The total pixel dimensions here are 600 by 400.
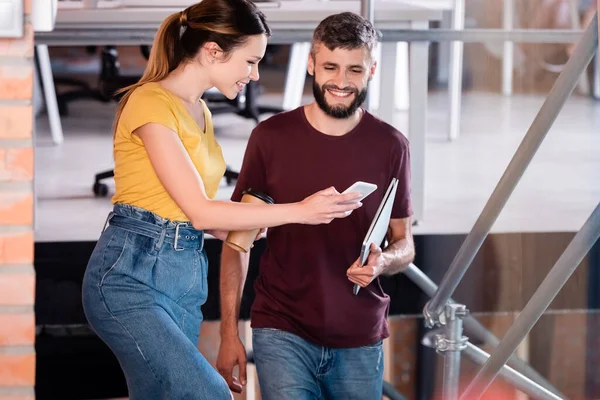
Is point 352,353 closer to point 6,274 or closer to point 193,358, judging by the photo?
point 193,358

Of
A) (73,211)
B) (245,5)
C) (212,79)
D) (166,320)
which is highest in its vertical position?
(245,5)

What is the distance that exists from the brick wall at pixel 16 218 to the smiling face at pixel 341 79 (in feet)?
2.58

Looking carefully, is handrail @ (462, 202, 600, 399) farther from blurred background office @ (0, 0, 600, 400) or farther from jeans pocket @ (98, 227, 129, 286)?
jeans pocket @ (98, 227, 129, 286)

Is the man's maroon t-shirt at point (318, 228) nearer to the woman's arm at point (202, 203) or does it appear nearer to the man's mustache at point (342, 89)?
the man's mustache at point (342, 89)

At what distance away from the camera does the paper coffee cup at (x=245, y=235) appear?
1921 mm

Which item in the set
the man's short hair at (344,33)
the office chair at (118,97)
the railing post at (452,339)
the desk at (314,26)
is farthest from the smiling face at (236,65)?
the office chair at (118,97)

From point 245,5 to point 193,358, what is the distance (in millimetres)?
718

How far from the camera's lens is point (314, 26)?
13.9 ft

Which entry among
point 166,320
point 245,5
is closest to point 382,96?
point 245,5

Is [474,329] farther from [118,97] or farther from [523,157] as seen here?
[118,97]

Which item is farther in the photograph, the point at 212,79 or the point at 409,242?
the point at 409,242

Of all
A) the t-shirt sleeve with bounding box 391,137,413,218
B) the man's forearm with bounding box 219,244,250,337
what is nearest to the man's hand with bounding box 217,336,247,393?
the man's forearm with bounding box 219,244,250,337

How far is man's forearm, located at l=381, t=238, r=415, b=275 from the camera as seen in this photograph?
6.87ft

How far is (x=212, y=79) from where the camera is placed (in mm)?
1896
